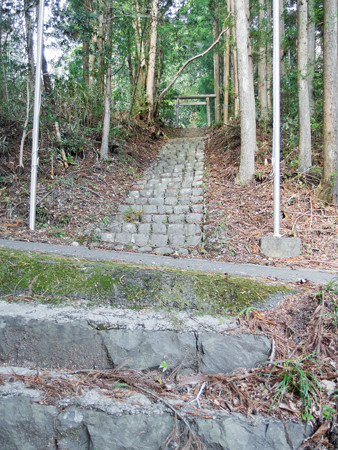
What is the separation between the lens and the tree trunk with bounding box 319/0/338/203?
19.0 feet

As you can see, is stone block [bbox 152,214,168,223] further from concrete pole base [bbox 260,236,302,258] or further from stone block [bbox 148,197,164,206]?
concrete pole base [bbox 260,236,302,258]

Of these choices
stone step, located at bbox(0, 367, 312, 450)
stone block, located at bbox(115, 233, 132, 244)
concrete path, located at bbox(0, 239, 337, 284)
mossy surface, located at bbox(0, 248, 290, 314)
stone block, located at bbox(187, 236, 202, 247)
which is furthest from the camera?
stone block, located at bbox(115, 233, 132, 244)

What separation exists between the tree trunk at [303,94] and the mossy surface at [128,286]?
16.1 ft

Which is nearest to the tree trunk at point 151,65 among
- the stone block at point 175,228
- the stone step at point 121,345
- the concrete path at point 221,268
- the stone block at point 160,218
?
the stone block at point 160,218

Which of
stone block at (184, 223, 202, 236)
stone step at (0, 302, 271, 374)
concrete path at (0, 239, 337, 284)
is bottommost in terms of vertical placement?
stone step at (0, 302, 271, 374)

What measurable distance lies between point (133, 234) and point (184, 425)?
393cm

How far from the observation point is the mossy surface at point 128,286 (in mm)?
2266

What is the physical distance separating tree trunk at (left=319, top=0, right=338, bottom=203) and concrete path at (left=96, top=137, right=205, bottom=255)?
2.36 m

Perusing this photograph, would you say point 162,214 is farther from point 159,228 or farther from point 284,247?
point 284,247

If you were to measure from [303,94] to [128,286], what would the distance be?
622cm

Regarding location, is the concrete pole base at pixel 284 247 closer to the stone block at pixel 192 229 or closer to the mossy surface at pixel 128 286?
the stone block at pixel 192 229

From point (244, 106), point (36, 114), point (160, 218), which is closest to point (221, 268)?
point (160, 218)

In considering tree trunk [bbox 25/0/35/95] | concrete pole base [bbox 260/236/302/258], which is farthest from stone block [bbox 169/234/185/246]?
tree trunk [bbox 25/0/35/95]

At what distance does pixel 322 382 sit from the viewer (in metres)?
1.79
